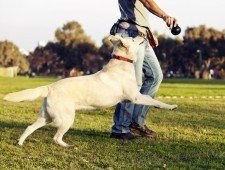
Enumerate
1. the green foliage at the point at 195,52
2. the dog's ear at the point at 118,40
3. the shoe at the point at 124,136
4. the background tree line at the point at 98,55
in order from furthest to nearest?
1. the background tree line at the point at 98,55
2. the green foliage at the point at 195,52
3. the shoe at the point at 124,136
4. the dog's ear at the point at 118,40

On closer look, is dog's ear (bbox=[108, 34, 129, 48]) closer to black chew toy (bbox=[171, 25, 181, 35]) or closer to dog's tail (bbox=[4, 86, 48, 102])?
black chew toy (bbox=[171, 25, 181, 35])

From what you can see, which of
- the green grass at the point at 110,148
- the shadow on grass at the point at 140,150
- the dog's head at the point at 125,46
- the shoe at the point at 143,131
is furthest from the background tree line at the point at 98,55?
the dog's head at the point at 125,46

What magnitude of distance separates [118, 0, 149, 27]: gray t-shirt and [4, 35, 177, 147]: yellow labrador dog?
59 cm

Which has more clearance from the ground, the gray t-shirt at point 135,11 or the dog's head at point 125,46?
the gray t-shirt at point 135,11

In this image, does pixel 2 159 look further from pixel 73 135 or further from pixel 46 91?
pixel 73 135

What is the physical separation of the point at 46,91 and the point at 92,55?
325 feet

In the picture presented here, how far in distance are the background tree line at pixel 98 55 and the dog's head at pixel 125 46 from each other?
7702cm

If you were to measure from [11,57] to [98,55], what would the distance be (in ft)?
70.3

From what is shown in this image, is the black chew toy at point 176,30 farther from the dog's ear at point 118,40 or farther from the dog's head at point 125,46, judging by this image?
the dog's ear at point 118,40

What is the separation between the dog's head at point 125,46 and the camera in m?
6.96

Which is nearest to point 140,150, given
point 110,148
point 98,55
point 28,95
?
point 110,148

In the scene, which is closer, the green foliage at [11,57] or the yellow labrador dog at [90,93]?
the yellow labrador dog at [90,93]

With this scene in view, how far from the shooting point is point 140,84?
25.0 feet

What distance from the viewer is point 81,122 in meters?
9.91
